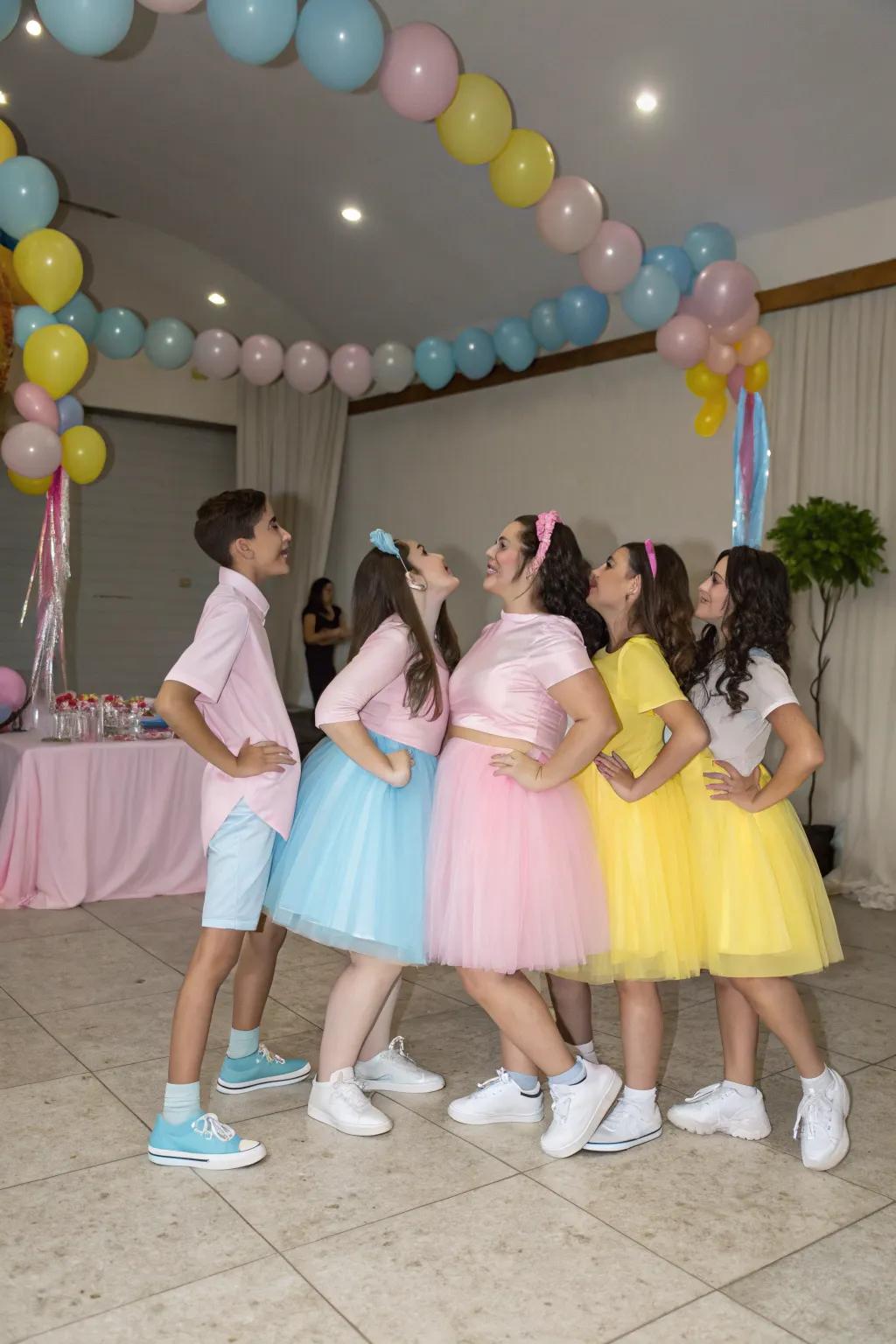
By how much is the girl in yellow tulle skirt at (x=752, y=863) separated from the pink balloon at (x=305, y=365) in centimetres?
469

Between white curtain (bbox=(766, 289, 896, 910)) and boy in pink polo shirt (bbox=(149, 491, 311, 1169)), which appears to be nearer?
boy in pink polo shirt (bbox=(149, 491, 311, 1169))

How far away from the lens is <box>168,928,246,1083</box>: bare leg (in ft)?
7.37

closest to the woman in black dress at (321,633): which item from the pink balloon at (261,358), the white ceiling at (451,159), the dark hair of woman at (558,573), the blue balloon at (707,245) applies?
the pink balloon at (261,358)

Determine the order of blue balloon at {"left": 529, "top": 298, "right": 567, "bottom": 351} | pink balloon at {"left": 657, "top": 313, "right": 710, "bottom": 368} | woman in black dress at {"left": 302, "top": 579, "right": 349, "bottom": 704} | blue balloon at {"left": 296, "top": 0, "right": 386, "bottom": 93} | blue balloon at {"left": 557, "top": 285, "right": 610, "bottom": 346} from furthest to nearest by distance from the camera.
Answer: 1. woman in black dress at {"left": 302, "top": 579, "right": 349, "bottom": 704}
2. blue balloon at {"left": 529, "top": 298, "right": 567, "bottom": 351}
3. blue balloon at {"left": 557, "top": 285, "right": 610, "bottom": 346}
4. pink balloon at {"left": 657, "top": 313, "right": 710, "bottom": 368}
5. blue balloon at {"left": 296, "top": 0, "right": 386, "bottom": 93}

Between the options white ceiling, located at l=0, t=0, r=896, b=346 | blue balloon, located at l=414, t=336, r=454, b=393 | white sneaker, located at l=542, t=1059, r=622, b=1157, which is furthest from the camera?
blue balloon, located at l=414, t=336, r=454, b=393

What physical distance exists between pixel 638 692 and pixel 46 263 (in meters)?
3.46

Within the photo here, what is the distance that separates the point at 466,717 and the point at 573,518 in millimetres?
4751

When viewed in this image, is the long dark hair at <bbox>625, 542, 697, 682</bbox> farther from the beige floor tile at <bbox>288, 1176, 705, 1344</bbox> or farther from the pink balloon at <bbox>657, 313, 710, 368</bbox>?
the pink balloon at <bbox>657, 313, 710, 368</bbox>

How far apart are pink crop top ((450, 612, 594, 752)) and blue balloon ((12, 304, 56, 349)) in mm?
3263

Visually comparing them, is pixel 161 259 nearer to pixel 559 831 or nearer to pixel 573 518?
pixel 573 518

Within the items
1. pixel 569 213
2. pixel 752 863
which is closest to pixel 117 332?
pixel 569 213

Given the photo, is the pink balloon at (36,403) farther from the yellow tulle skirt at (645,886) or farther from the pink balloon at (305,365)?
the yellow tulle skirt at (645,886)

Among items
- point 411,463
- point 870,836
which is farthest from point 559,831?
point 411,463

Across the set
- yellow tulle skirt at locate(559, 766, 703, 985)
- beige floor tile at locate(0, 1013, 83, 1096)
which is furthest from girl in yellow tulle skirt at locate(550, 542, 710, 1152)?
beige floor tile at locate(0, 1013, 83, 1096)
